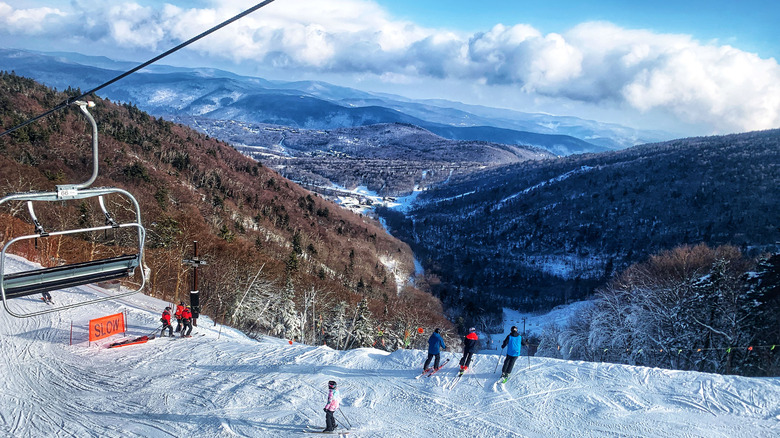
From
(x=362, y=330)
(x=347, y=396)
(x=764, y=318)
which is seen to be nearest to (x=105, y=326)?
(x=347, y=396)

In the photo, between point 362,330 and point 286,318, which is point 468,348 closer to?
point 362,330

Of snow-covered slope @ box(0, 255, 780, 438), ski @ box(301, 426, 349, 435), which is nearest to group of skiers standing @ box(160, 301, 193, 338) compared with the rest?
snow-covered slope @ box(0, 255, 780, 438)

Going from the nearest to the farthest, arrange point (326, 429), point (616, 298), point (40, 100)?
point (326, 429) < point (616, 298) < point (40, 100)

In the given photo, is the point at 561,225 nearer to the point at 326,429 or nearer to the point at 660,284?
the point at 660,284

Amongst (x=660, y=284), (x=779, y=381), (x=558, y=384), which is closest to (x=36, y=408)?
(x=558, y=384)

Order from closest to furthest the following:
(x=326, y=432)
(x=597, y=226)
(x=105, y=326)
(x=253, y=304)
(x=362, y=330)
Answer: (x=326, y=432), (x=105, y=326), (x=253, y=304), (x=362, y=330), (x=597, y=226)
